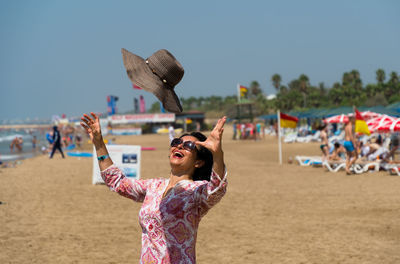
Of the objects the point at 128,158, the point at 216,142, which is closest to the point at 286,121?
the point at 128,158

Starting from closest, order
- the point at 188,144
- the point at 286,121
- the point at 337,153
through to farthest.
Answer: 1. the point at 188,144
2. the point at 337,153
3. the point at 286,121

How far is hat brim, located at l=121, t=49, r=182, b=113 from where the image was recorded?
8.25ft

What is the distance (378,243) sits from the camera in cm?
652

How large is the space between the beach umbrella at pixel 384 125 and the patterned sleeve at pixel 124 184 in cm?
1209

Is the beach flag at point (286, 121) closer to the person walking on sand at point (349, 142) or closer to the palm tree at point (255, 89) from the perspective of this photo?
the person walking on sand at point (349, 142)

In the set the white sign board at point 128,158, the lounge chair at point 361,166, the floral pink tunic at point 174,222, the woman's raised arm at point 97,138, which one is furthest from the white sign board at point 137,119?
the floral pink tunic at point 174,222

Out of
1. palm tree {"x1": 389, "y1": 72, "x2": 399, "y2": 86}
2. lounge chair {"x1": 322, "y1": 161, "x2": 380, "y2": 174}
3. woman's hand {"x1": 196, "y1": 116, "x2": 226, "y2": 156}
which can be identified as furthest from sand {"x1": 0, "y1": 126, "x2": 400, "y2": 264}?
palm tree {"x1": 389, "y1": 72, "x2": 399, "y2": 86}

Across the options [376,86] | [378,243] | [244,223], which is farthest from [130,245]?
[376,86]

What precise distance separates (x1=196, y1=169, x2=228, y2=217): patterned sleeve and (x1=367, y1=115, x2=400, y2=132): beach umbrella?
12.1 metres

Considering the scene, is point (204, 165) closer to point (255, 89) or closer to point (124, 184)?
point (124, 184)

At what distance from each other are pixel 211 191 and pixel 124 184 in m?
0.62

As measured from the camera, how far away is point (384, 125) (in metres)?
13.7

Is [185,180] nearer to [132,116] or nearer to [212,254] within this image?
[212,254]

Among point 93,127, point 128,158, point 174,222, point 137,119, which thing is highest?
point 137,119
